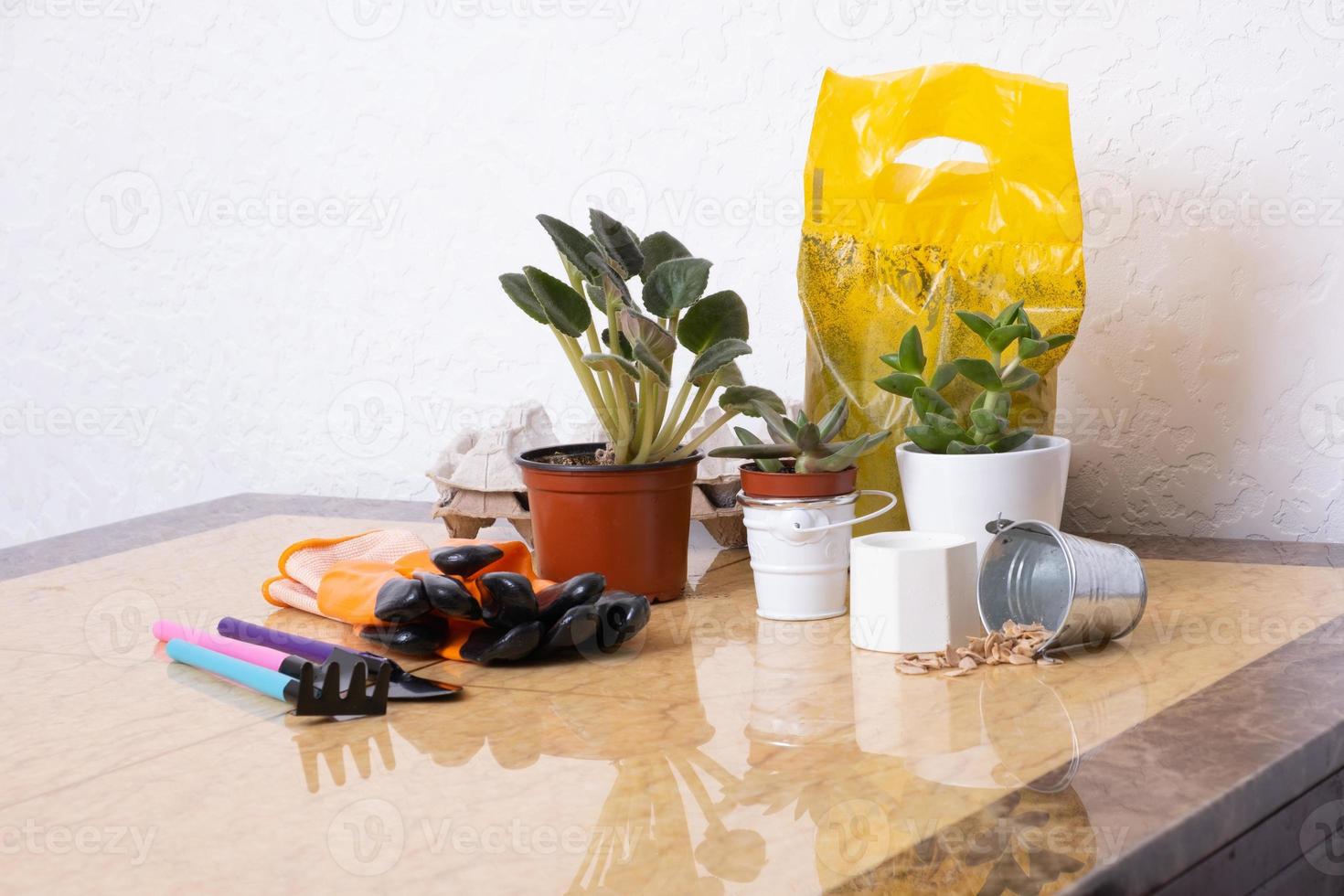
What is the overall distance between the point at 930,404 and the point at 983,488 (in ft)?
0.25

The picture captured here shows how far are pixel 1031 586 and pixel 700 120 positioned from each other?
759mm

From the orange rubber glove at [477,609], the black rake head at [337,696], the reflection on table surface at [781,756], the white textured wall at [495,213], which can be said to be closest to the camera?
the reflection on table surface at [781,756]

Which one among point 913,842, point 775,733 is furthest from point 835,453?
point 913,842

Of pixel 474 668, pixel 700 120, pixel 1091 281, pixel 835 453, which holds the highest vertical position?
pixel 700 120

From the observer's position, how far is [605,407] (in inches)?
39.5

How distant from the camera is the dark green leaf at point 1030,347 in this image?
95cm

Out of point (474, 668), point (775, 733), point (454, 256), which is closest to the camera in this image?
point (775, 733)

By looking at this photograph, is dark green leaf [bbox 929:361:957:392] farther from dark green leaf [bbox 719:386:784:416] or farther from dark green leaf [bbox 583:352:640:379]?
dark green leaf [bbox 583:352:640:379]

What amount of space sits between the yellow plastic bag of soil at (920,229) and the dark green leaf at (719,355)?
18cm

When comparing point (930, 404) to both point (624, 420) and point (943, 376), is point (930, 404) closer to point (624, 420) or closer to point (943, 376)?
point (943, 376)

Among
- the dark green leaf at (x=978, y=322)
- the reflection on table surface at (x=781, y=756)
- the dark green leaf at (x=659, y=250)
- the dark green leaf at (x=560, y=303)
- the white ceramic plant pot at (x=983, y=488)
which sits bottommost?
the reflection on table surface at (x=781, y=756)

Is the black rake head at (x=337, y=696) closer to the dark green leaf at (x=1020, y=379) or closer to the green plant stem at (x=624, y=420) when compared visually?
the green plant stem at (x=624, y=420)

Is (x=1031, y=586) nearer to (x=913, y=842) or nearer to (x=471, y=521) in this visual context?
(x=913, y=842)

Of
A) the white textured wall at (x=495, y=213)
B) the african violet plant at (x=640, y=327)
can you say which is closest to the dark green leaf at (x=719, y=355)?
the african violet plant at (x=640, y=327)
